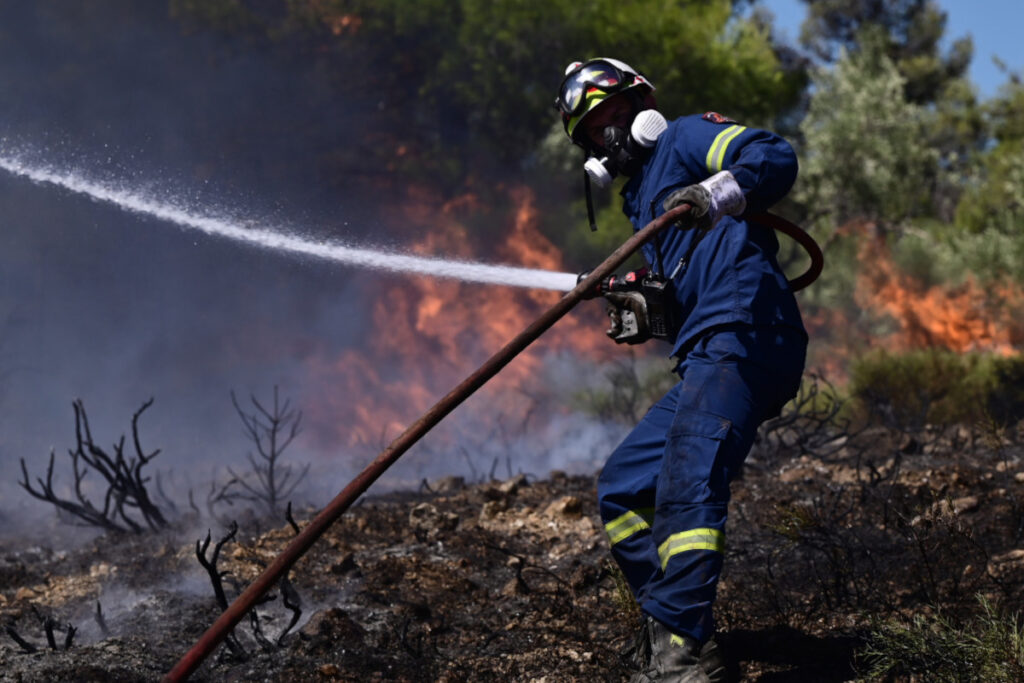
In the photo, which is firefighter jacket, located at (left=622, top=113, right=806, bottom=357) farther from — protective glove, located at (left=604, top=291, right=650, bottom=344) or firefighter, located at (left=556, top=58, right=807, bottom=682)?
protective glove, located at (left=604, top=291, right=650, bottom=344)

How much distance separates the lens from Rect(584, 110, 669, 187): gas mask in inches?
132

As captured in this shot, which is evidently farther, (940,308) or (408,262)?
(940,308)

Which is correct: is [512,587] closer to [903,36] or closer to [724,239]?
[724,239]

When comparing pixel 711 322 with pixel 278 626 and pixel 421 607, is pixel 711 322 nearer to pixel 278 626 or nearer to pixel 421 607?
pixel 421 607

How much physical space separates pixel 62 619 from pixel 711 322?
3090 millimetres

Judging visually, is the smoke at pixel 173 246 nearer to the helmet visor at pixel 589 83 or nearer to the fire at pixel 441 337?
the fire at pixel 441 337

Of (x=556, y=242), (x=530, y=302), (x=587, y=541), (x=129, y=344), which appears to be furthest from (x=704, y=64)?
(x=587, y=541)

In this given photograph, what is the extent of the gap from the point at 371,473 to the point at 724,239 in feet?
4.62

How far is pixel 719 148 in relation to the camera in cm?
311

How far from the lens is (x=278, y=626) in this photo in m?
3.91

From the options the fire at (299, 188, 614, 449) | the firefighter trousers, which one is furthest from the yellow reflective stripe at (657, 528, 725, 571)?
the fire at (299, 188, 614, 449)

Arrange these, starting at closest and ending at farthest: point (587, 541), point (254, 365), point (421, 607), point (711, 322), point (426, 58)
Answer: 1. point (711, 322)
2. point (421, 607)
3. point (587, 541)
4. point (254, 365)
5. point (426, 58)

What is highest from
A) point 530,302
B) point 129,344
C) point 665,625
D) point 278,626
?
point 530,302

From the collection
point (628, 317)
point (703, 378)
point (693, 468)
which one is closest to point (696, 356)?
point (703, 378)
